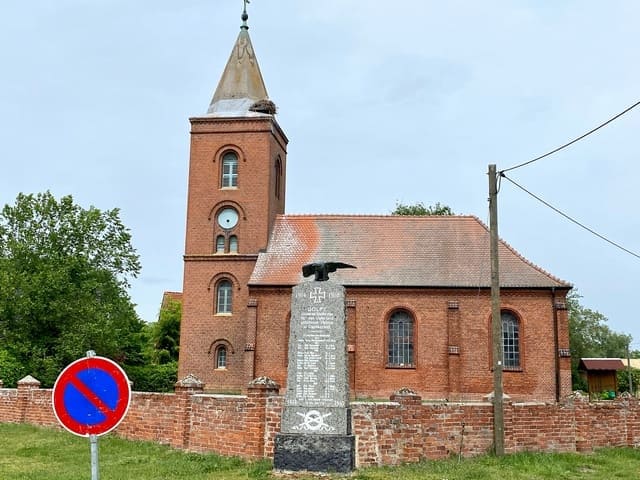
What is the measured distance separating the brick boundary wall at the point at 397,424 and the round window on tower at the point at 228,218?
17769 mm

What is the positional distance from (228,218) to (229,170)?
2386 mm

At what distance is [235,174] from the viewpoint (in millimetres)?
34188

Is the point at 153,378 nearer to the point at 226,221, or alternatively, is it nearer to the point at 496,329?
the point at 226,221

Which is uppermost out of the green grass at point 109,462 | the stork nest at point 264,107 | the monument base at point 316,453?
the stork nest at point 264,107

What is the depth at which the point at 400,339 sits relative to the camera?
30.6 m

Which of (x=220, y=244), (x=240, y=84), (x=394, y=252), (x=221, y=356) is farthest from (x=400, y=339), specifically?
(x=240, y=84)

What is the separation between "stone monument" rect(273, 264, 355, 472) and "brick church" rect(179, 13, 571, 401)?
Answer: 1850 cm

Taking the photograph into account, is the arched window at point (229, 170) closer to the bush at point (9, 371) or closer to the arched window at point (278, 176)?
the arched window at point (278, 176)

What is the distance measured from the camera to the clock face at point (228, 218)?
33.6m

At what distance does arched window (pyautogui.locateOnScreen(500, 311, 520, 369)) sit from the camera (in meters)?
30.1

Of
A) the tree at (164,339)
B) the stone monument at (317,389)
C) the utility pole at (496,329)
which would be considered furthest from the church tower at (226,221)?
the stone monument at (317,389)

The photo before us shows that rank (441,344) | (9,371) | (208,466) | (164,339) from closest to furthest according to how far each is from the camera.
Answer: (208,466) → (9,371) → (441,344) → (164,339)

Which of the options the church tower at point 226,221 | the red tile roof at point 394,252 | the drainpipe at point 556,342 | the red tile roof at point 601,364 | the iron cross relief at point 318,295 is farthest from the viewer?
the red tile roof at point 601,364

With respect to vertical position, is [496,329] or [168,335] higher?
[168,335]
